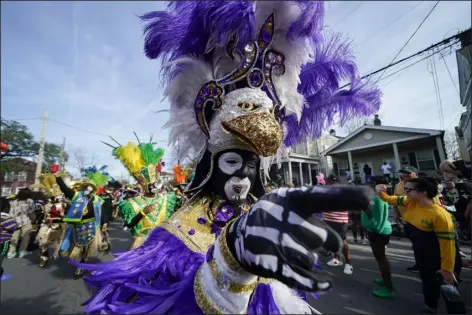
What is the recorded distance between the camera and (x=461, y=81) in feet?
34.2

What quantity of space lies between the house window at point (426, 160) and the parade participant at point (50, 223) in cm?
1680

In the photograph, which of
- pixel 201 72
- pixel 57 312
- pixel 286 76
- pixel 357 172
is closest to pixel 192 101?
pixel 201 72

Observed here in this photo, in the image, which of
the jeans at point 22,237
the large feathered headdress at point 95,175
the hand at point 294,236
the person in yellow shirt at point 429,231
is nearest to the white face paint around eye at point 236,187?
the hand at point 294,236

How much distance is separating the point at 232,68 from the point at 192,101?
1.12 ft

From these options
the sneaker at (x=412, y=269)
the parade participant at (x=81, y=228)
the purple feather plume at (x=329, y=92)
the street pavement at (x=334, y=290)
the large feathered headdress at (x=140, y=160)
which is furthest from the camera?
the parade participant at (x=81, y=228)

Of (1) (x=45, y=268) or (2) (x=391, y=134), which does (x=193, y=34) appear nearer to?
(1) (x=45, y=268)

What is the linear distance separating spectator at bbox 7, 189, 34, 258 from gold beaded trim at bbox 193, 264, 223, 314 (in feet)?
26.4

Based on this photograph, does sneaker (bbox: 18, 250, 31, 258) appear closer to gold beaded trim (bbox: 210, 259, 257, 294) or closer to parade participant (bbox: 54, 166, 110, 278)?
parade participant (bbox: 54, 166, 110, 278)

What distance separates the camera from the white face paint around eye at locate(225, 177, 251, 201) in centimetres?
136

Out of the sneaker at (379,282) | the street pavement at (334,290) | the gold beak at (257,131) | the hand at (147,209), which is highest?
the gold beak at (257,131)

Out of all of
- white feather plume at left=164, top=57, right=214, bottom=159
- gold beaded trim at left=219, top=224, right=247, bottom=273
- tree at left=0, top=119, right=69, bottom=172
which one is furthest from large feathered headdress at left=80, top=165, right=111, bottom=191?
tree at left=0, top=119, right=69, bottom=172

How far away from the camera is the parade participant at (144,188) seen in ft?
13.3

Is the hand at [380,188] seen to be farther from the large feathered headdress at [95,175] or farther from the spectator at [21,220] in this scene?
the spectator at [21,220]

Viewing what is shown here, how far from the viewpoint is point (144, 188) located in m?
4.39
